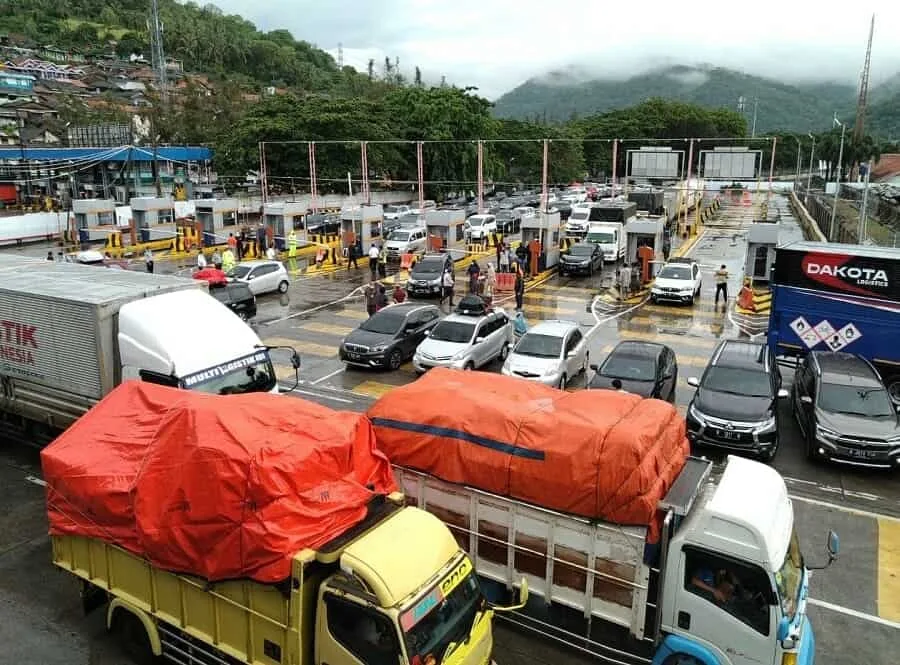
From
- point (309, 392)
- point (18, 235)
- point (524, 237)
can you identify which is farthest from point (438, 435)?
point (18, 235)

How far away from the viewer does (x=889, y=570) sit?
9.65 metres

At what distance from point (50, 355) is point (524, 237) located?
22401 mm

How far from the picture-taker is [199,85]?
95.7m

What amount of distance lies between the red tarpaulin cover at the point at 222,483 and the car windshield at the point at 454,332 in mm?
9692

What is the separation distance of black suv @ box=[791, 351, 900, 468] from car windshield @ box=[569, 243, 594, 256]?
16.4 meters

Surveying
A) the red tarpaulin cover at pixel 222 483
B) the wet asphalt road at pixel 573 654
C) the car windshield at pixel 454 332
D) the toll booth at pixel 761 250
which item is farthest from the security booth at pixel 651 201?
the red tarpaulin cover at pixel 222 483

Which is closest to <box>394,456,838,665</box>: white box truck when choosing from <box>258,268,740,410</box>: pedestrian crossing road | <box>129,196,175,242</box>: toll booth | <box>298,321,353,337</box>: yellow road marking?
<box>258,268,740,410</box>: pedestrian crossing road

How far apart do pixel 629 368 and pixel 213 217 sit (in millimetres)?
30326

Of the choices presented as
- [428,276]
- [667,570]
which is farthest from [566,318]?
[667,570]

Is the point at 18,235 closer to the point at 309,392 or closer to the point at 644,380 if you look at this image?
the point at 309,392

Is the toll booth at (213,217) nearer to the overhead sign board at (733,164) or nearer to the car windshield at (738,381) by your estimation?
the overhead sign board at (733,164)

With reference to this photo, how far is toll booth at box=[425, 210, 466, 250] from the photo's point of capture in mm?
33562

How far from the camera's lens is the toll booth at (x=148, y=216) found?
39219mm

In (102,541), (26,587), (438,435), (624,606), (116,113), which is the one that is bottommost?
(26,587)
